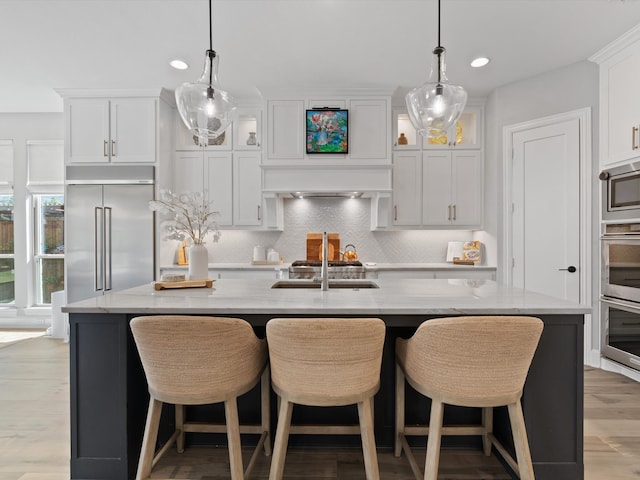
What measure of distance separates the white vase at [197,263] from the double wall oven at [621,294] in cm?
330

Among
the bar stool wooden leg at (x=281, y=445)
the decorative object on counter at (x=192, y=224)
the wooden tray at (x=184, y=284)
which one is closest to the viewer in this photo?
the bar stool wooden leg at (x=281, y=445)

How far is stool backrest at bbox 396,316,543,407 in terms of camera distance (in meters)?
1.47

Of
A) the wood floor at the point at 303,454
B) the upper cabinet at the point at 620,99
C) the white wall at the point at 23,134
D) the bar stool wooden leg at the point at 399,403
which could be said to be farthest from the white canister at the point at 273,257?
the upper cabinet at the point at 620,99

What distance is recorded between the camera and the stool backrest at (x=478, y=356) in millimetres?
1474

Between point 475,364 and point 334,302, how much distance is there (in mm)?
644

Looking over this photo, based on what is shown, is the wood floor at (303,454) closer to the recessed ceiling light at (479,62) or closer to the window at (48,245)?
the window at (48,245)

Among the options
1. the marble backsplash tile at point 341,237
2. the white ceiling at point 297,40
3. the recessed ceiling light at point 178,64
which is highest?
the white ceiling at point 297,40

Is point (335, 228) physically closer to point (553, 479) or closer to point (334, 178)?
point (334, 178)

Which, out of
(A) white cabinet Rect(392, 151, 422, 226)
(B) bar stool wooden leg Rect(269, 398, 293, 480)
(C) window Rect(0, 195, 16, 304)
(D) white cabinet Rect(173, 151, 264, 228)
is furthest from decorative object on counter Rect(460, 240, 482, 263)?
(C) window Rect(0, 195, 16, 304)

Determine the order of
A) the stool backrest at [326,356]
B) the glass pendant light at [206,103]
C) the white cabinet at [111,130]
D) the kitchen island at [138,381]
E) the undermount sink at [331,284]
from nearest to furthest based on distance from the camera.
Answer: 1. the stool backrest at [326,356]
2. the kitchen island at [138,381]
3. the glass pendant light at [206,103]
4. the undermount sink at [331,284]
5. the white cabinet at [111,130]

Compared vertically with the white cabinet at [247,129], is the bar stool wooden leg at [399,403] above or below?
below

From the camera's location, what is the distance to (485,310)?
5.46 ft

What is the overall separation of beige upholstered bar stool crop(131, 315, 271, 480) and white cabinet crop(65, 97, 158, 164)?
312cm

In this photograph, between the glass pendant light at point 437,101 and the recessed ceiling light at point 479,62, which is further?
the recessed ceiling light at point 479,62
